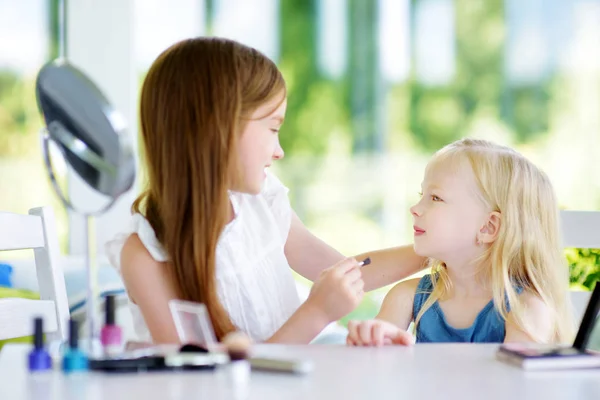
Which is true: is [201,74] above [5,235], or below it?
above

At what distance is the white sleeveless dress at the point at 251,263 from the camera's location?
1.38 meters

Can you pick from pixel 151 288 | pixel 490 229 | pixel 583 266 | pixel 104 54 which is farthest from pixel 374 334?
pixel 104 54

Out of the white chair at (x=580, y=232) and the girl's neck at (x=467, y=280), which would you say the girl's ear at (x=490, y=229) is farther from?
the white chair at (x=580, y=232)

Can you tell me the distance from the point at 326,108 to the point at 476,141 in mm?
2478

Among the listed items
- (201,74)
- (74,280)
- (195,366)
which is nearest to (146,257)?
(201,74)

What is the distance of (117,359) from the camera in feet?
3.11

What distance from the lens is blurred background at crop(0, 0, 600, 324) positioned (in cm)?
393

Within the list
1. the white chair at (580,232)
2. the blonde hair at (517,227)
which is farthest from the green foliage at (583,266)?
the blonde hair at (517,227)

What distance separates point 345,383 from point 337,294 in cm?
38

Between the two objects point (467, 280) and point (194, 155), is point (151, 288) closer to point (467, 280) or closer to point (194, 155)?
point (194, 155)

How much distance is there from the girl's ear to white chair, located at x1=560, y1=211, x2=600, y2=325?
23 centimetres

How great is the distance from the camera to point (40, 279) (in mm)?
1554

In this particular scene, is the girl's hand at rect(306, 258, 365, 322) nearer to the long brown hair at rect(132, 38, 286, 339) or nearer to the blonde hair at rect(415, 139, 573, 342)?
the long brown hair at rect(132, 38, 286, 339)

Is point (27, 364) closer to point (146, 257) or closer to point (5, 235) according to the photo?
point (146, 257)
